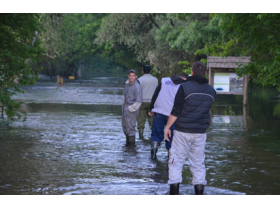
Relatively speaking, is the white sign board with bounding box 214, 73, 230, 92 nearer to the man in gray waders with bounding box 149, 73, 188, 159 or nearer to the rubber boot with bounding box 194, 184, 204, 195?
the man in gray waders with bounding box 149, 73, 188, 159

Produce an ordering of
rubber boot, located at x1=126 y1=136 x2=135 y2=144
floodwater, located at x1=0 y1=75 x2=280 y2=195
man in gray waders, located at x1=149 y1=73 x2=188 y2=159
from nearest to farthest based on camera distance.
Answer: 1. floodwater, located at x1=0 y1=75 x2=280 y2=195
2. man in gray waders, located at x1=149 y1=73 x2=188 y2=159
3. rubber boot, located at x1=126 y1=136 x2=135 y2=144

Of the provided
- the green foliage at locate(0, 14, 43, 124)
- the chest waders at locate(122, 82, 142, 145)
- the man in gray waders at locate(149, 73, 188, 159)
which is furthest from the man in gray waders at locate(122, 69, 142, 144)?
the green foliage at locate(0, 14, 43, 124)

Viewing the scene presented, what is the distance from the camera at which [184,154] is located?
17.7 feet

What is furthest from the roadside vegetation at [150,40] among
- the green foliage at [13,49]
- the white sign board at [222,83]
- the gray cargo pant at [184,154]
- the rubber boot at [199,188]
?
the rubber boot at [199,188]

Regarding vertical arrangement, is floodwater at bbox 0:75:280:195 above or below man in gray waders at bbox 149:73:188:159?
below

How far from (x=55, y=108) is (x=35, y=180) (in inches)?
477

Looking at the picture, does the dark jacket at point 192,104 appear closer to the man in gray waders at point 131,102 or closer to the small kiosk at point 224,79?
the man in gray waders at point 131,102

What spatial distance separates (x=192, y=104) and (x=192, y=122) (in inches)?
9.0

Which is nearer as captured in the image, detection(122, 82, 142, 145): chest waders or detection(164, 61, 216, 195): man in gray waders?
detection(164, 61, 216, 195): man in gray waders

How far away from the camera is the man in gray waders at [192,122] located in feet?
17.2

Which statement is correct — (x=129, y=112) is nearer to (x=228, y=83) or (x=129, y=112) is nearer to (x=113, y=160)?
(x=113, y=160)

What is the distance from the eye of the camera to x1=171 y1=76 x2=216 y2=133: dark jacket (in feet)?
17.2

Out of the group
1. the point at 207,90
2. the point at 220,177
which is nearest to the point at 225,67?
the point at 220,177

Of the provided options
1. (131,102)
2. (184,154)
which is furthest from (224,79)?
(184,154)
